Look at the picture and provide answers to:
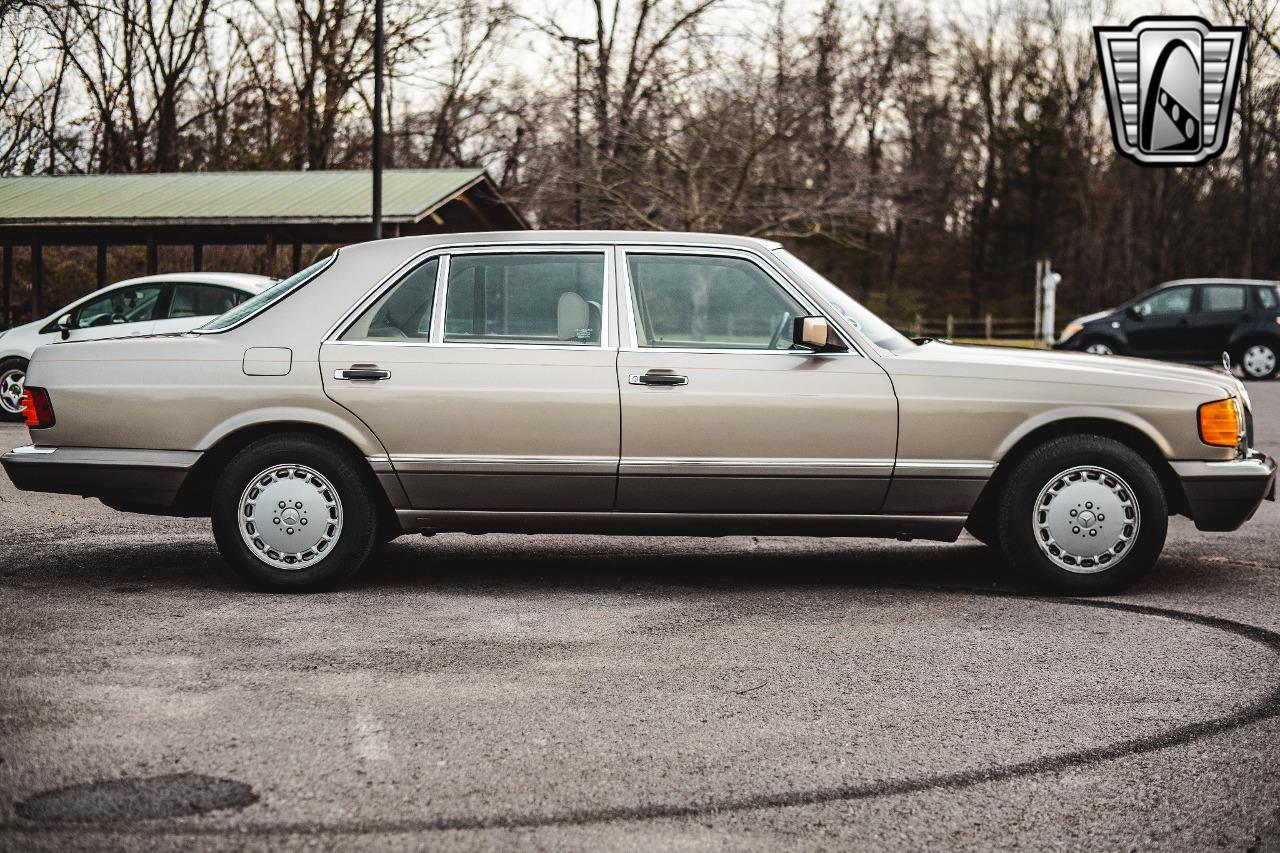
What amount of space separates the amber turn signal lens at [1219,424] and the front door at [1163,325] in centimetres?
1860

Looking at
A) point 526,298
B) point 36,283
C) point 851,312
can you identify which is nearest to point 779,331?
point 851,312

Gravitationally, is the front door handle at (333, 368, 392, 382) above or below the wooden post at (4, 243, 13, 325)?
below

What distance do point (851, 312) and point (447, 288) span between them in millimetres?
1834

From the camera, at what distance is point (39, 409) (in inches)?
245

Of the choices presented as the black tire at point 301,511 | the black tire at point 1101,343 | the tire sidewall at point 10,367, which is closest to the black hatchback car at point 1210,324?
the black tire at point 1101,343

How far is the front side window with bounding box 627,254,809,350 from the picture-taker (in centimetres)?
613

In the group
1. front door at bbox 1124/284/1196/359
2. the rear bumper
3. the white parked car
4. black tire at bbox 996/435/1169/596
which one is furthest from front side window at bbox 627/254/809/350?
front door at bbox 1124/284/1196/359

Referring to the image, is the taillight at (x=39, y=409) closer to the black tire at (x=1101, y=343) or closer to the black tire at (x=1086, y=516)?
the black tire at (x=1086, y=516)

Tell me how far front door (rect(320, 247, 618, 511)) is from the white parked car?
28.9ft

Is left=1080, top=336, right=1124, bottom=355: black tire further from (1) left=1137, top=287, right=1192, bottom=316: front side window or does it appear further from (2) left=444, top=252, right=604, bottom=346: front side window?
(2) left=444, top=252, right=604, bottom=346: front side window

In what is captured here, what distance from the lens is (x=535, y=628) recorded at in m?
5.48

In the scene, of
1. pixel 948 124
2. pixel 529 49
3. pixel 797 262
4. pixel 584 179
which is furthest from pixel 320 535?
pixel 948 124

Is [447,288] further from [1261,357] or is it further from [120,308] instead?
[1261,357]

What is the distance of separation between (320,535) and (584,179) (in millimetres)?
22904
